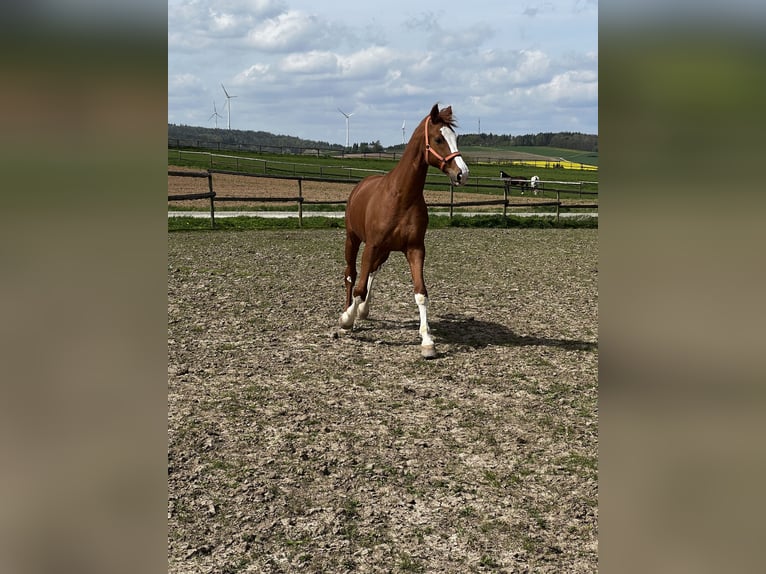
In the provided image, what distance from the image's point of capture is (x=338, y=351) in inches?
268

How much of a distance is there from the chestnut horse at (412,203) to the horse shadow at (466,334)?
58cm

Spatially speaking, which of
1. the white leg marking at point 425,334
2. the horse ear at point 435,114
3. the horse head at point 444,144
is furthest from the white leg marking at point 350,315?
the horse ear at point 435,114

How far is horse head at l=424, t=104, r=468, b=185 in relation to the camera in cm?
593

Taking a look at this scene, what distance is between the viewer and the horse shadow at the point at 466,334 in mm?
7094

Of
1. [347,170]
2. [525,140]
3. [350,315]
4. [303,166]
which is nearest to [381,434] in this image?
[350,315]

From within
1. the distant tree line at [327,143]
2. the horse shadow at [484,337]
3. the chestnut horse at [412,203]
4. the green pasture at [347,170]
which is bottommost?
the horse shadow at [484,337]

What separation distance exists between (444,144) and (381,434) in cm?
284

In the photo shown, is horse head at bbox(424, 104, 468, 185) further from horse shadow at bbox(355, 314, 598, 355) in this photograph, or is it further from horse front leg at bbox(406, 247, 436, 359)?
horse shadow at bbox(355, 314, 598, 355)

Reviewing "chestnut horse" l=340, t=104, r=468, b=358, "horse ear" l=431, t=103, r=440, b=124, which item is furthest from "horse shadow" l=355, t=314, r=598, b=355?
"horse ear" l=431, t=103, r=440, b=124

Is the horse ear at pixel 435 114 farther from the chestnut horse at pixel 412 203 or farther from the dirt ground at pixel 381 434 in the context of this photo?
the dirt ground at pixel 381 434

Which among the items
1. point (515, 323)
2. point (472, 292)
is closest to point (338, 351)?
point (515, 323)

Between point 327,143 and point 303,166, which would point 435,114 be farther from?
point 327,143

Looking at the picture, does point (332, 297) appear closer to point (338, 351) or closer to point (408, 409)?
point (338, 351)
